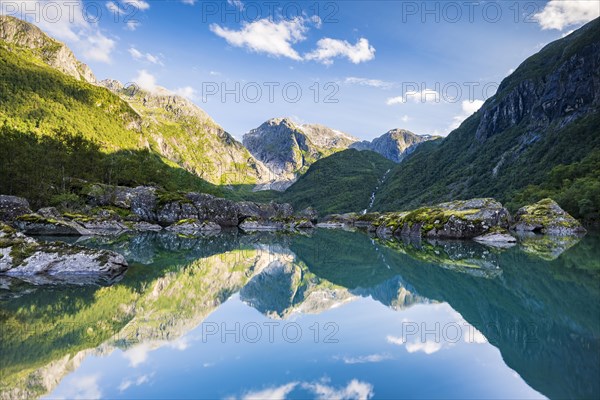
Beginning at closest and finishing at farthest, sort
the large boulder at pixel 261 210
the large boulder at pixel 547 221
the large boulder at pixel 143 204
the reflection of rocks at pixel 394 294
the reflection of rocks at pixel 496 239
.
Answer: the reflection of rocks at pixel 394 294, the reflection of rocks at pixel 496 239, the large boulder at pixel 547 221, the large boulder at pixel 143 204, the large boulder at pixel 261 210

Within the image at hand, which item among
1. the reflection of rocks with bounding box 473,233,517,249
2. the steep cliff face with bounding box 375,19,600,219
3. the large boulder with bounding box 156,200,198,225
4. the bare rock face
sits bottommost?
the reflection of rocks with bounding box 473,233,517,249

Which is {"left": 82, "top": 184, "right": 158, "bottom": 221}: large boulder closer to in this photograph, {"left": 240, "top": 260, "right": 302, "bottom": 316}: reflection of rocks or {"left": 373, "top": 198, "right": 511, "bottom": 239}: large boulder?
{"left": 373, "top": 198, "right": 511, "bottom": 239}: large boulder

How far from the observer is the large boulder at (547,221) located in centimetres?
5741

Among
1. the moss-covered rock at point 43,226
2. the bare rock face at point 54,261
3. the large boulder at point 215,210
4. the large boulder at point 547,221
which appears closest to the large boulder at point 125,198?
the large boulder at point 215,210

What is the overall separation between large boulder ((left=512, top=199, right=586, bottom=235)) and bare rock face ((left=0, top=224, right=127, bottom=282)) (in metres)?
61.6

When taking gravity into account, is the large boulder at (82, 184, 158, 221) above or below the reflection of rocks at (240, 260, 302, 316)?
above

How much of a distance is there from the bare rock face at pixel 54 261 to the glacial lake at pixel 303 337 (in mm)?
1332

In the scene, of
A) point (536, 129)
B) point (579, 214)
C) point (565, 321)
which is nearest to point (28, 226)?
point (565, 321)

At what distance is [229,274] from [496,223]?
42.6 metres

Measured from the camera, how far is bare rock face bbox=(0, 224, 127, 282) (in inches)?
754

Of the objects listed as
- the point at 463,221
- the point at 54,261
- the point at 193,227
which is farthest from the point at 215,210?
the point at 54,261

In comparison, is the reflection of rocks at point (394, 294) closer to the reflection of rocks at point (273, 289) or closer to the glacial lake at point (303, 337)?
the glacial lake at point (303, 337)

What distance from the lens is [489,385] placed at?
768cm

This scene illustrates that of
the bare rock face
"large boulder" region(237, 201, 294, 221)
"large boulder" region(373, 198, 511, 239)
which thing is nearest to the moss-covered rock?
the bare rock face
